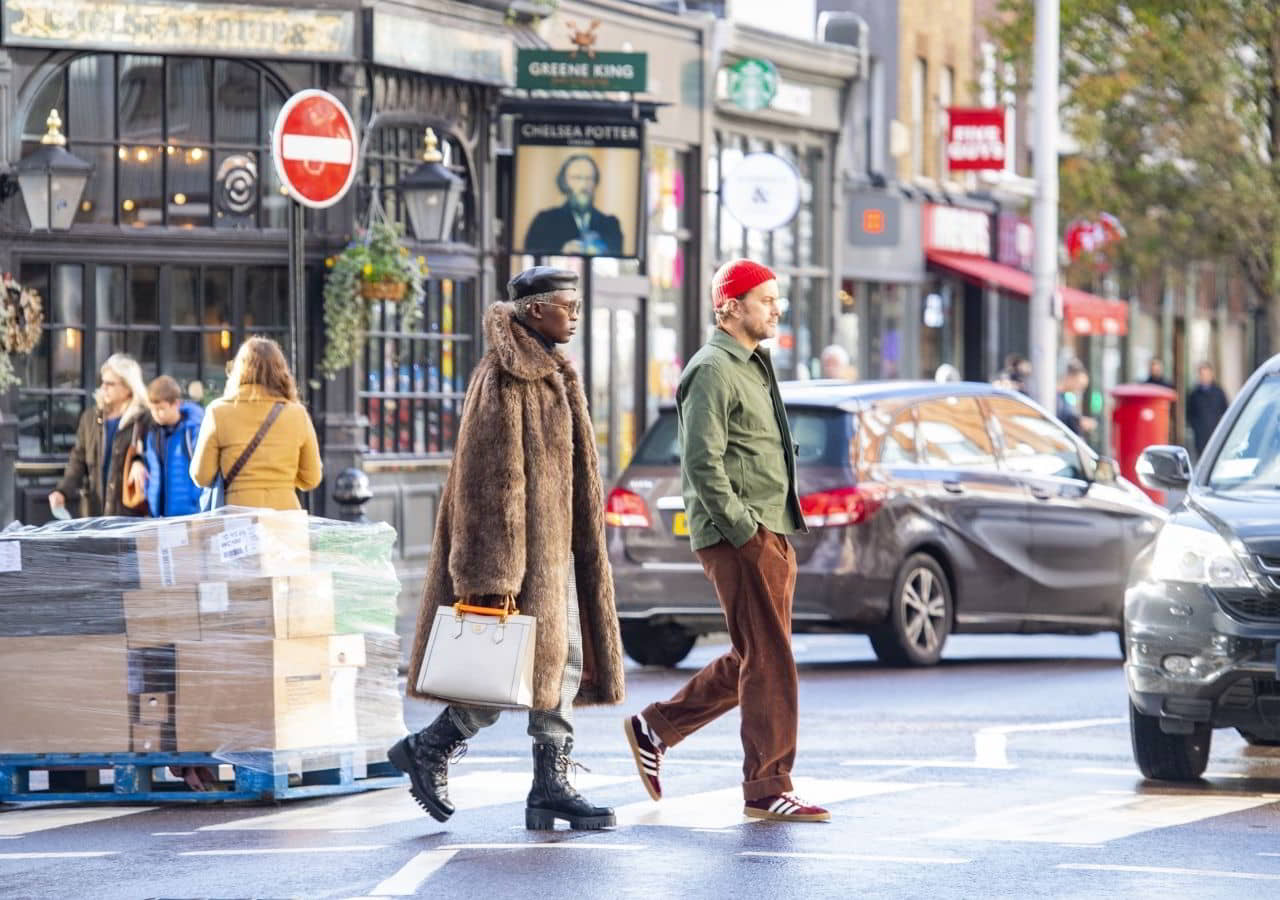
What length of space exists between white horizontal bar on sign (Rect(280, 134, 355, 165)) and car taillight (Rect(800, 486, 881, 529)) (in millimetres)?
3138

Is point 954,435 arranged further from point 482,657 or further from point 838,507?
point 482,657

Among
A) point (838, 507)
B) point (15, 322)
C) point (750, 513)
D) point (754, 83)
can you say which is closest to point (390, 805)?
point (750, 513)

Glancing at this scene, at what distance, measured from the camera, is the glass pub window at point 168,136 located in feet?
69.4

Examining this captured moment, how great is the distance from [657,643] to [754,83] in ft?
44.6

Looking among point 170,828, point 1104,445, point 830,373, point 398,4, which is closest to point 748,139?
point 830,373

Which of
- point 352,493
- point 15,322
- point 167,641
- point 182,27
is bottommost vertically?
point 167,641

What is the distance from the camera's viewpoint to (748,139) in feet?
102

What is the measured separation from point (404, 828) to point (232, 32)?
12.3 meters

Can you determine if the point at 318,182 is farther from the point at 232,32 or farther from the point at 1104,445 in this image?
the point at 1104,445

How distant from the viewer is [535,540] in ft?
32.0

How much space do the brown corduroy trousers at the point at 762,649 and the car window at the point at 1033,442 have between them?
7194 mm

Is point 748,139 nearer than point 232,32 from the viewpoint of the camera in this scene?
No

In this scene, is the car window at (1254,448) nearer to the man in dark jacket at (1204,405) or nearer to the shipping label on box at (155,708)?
the shipping label on box at (155,708)

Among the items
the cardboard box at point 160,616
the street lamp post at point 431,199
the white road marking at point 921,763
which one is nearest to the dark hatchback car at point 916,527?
the white road marking at point 921,763
